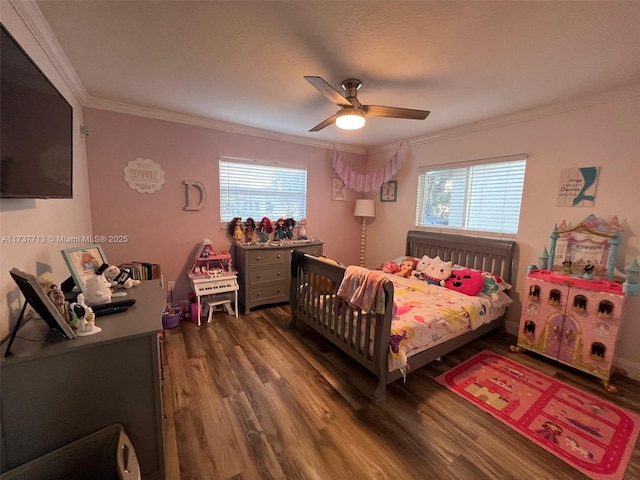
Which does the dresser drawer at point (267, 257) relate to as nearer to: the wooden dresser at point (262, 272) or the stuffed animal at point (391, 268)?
the wooden dresser at point (262, 272)

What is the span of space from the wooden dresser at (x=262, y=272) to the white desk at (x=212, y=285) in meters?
0.16

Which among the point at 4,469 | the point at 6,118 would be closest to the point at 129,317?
the point at 4,469

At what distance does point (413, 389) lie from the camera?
2.14 metres

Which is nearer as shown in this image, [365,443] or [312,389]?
[365,443]

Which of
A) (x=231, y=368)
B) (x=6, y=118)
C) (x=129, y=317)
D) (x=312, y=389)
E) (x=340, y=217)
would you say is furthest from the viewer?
(x=340, y=217)

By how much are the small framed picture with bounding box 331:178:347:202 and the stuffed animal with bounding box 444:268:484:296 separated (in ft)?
7.19

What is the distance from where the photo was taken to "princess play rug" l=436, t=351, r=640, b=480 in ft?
5.24

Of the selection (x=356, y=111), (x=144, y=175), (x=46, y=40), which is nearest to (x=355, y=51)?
(x=356, y=111)

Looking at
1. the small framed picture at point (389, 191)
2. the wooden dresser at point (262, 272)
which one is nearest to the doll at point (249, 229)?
the wooden dresser at point (262, 272)

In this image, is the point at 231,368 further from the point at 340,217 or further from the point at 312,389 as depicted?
the point at 340,217

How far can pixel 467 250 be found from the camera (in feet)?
10.9

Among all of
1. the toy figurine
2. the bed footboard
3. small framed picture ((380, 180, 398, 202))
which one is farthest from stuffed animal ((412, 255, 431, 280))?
the toy figurine

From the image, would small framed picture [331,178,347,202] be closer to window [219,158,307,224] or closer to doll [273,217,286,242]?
window [219,158,307,224]

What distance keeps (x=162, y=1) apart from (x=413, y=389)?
2.98m
